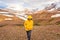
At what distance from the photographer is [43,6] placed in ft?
653

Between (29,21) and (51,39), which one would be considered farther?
(51,39)

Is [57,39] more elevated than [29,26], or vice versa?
[29,26]

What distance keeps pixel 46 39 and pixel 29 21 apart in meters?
4.19

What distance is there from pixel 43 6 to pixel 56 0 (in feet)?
68.5

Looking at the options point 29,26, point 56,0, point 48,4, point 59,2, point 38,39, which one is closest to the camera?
point 29,26

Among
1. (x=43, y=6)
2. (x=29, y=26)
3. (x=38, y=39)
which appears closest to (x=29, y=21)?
(x=29, y=26)

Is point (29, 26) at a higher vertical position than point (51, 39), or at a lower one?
higher

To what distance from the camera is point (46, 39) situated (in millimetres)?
19359

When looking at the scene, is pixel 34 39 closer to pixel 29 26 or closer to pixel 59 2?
pixel 29 26

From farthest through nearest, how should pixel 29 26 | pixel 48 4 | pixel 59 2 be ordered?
pixel 48 4 → pixel 59 2 → pixel 29 26

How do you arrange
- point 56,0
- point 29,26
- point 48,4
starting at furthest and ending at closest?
point 48,4
point 56,0
point 29,26

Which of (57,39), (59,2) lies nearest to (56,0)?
(59,2)

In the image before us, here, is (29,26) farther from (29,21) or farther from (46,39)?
(46,39)

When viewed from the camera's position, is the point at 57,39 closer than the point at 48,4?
Yes
